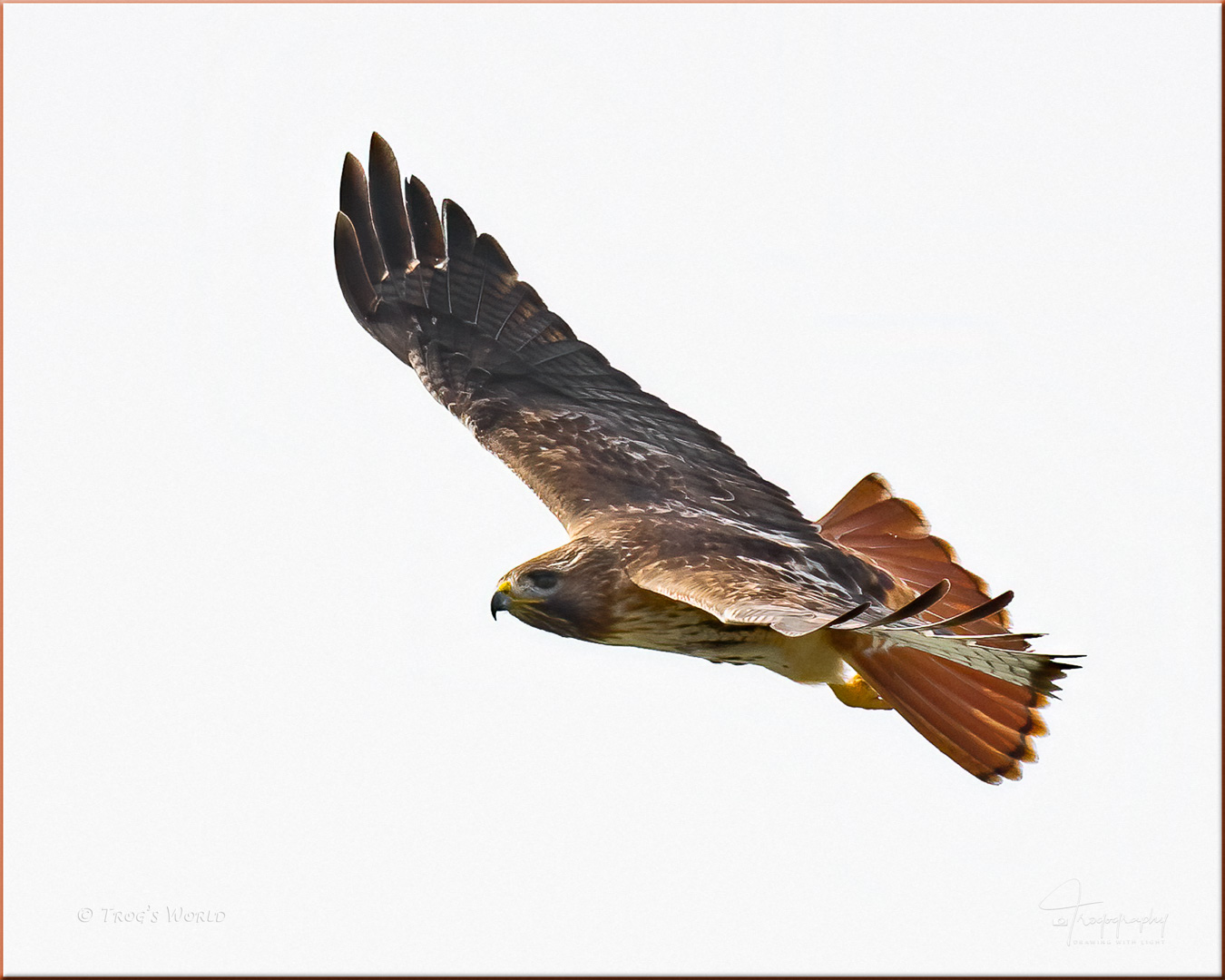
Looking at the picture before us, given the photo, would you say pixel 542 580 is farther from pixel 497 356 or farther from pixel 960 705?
pixel 960 705

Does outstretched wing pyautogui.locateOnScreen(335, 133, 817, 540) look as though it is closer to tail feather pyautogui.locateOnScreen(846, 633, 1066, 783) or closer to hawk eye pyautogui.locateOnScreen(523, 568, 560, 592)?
hawk eye pyautogui.locateOnScreen(523, 568, 560, 592)

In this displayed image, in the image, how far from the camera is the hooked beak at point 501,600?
671cm

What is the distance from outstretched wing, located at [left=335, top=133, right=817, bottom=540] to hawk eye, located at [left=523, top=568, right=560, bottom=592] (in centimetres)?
84

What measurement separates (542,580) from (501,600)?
191 mm

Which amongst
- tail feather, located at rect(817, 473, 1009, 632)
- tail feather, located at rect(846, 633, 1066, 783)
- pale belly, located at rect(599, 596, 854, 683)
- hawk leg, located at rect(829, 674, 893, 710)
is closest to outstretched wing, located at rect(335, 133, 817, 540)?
tail feather, located at rect(817, 473, 1009, 632)

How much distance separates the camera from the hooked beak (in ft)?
22.0

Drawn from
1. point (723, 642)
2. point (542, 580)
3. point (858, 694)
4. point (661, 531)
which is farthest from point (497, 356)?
point (858, 694)

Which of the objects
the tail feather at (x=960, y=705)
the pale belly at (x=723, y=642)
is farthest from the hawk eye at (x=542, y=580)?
the tail feather at (x=960, y=705)

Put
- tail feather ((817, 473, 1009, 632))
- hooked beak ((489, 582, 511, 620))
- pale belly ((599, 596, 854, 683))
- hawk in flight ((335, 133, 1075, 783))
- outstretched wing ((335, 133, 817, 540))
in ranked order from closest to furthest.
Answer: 1. hawk in flight ((335, 133, 1075, 783))
2. pale belly ((599, 596, 854, 683))
3. hooked beak ((489, 582, 511, 620))
4. tail feather ((817, 473, 1009, 632))
5. outstretched wing ((335, 133, 817, 540))

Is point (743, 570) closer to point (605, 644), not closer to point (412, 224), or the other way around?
point (605, 644)

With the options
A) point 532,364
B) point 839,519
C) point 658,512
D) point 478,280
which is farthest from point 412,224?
point 839,519

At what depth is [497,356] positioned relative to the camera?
26.0ft

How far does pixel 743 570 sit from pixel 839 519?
1.31 meters

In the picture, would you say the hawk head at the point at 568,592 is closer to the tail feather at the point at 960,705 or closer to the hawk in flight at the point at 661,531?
the hawk in flight at the point at 661,531
